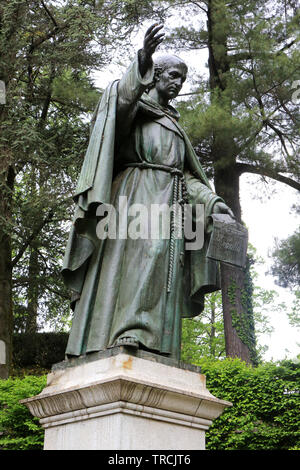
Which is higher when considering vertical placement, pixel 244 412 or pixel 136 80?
pixel 136 80

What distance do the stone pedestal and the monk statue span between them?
0.50 feet

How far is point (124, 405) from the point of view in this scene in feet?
12.6

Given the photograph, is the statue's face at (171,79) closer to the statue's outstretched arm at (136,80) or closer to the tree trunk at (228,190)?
the statue's outstretched arm at (136,80)

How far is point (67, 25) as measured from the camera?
14648mm

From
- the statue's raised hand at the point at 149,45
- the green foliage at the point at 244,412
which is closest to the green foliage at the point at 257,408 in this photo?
the green foliage at the point at 244,412

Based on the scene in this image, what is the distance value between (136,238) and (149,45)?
1387 millimetres

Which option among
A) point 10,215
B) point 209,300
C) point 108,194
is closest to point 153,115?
point 108,194

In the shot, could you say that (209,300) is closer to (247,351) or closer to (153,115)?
(247,351)

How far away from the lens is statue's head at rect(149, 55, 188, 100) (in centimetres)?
516

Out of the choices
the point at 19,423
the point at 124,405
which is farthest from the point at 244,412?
the point at 124,405

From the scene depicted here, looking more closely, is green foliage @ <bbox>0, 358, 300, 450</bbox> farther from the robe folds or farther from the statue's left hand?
the statue's left hand

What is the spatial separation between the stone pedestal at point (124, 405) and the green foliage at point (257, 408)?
494 cm

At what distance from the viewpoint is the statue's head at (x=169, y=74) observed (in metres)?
5.16

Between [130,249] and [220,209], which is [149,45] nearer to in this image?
[220,209]
